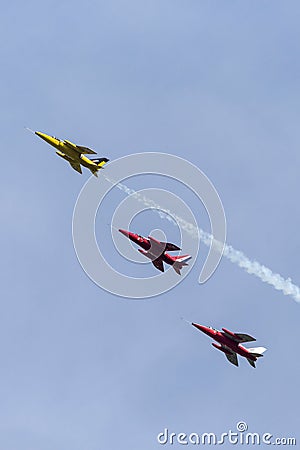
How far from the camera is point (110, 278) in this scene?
14100cm

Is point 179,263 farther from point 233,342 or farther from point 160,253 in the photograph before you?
point 233,342

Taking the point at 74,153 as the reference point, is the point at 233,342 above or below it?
below

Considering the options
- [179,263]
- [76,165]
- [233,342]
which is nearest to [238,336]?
[233,342]

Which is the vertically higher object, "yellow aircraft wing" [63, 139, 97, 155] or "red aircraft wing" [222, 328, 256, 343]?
"yellow aircraft wing" [63, 139, 97, 155]

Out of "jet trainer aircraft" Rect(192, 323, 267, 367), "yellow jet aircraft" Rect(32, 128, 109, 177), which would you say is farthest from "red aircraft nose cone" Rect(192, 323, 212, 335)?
"yellow jet aircraft" Rect(32, 128, 109, 177)

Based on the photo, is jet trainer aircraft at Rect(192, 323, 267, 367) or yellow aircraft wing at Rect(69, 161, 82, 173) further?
yellow aircraft wing at Rect(69, 161, 82, 173)

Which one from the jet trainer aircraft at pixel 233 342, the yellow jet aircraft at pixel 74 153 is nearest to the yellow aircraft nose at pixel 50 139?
the yellow jet aircraft at pixel 74 153

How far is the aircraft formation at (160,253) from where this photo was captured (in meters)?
144

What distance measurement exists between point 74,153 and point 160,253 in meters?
27.5

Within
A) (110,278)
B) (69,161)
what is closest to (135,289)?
(110,278)

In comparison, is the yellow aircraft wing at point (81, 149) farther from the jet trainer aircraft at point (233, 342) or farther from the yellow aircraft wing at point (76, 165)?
the jet trainer aircraft at point (233, 342)

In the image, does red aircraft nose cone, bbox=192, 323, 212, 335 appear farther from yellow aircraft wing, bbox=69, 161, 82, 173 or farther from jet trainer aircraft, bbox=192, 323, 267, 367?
yellow aircraft wing, bbox=69, 161, 82, 173

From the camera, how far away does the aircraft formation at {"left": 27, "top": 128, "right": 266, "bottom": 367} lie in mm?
143875

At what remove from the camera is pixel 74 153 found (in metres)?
156
